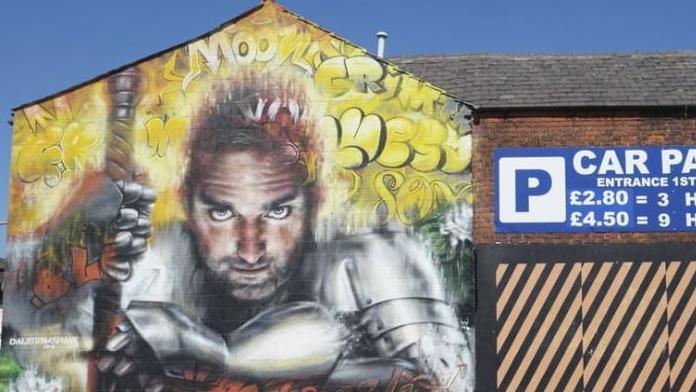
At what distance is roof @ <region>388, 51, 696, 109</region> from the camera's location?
18.3m

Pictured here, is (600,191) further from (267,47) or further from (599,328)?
(267,47)

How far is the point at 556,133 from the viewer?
17984mm

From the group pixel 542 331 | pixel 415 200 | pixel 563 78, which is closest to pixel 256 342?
pixel 415 200

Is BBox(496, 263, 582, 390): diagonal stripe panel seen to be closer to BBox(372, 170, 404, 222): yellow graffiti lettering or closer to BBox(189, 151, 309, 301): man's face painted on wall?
BBox(372, 170, 404, 222): yellow graffiti lettering

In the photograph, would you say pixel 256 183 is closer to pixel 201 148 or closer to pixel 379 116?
pixel 201 148

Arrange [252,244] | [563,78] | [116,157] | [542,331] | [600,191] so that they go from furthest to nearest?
1. [563,78]
2. [116,157]
3. [252,244]
4. [600,191]
5. [542,331]

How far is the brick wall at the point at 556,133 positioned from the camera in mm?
17812

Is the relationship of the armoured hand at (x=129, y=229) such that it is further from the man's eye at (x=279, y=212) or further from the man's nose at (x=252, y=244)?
the man's eye at (x=279, y=212)

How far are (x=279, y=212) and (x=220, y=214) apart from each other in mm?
980

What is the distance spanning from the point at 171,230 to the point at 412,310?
418 cm

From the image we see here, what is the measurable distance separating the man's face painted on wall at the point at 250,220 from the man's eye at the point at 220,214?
0.02 meters

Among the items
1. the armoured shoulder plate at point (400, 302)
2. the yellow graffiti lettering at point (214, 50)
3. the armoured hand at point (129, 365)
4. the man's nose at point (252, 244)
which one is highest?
the yellow graffiti lettering at point (214, 50)

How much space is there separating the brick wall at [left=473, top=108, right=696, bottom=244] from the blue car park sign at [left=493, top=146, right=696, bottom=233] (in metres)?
0.13

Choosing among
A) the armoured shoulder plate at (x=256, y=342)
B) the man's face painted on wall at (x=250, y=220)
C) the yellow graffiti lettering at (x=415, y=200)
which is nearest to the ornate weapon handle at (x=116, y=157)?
the armoured shoulder plate at (x=256, y=342)
